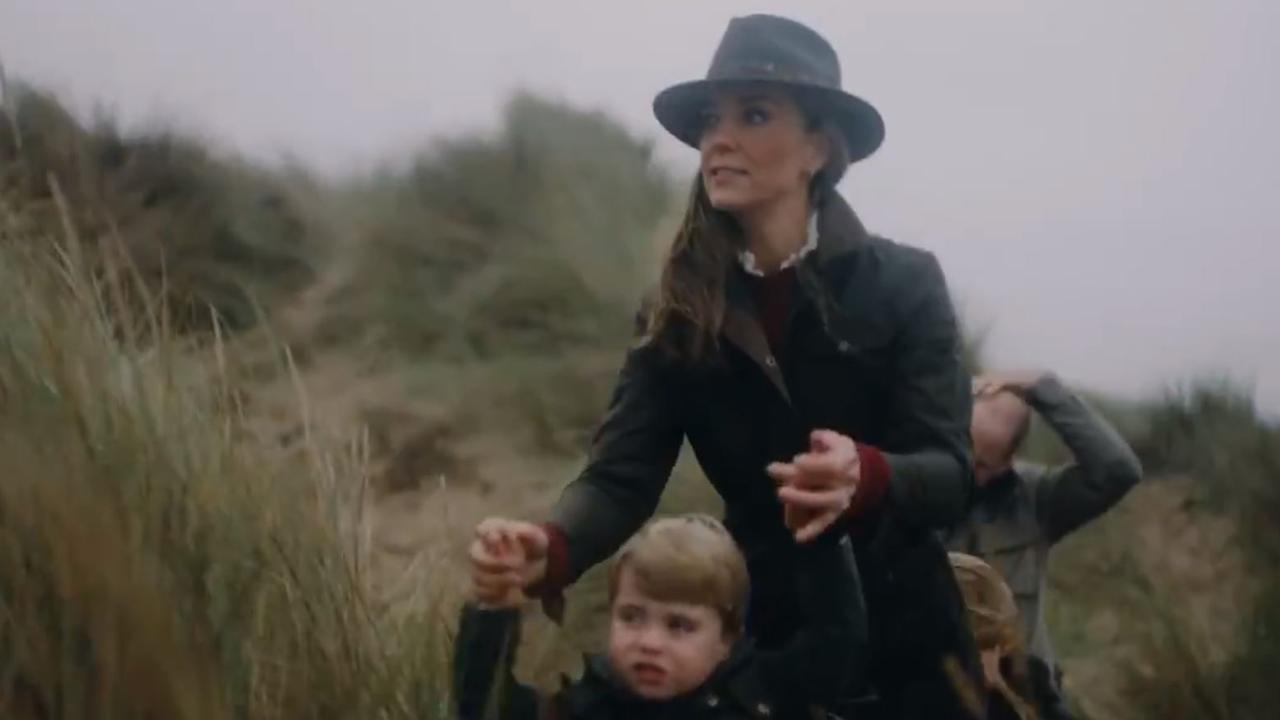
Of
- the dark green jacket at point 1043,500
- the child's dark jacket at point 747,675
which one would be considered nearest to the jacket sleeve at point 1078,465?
the dark green jacket at point 1043,500

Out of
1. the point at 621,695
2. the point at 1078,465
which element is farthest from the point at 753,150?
the point at 1078,465

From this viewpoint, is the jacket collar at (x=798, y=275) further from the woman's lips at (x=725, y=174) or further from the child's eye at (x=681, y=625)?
the child's eye at (x=681, y=625)

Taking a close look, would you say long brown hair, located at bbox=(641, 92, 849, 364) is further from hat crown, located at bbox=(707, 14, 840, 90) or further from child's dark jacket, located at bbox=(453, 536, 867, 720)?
child's dark jacket, located at bbox=(453, 536, 867, 720)

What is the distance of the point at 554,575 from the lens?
110 inches

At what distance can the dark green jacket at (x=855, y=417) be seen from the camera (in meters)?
2.82

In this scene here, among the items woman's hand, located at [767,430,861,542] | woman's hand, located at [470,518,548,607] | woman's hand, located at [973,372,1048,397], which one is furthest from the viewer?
woman's hand, located at [973,372,1048,397]

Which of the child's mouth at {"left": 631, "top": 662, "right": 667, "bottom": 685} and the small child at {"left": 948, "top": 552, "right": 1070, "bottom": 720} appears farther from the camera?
the small child at {"left": 948, "top": 552, "right": 1070, "bottom": 720}

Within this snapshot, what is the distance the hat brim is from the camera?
291 cm

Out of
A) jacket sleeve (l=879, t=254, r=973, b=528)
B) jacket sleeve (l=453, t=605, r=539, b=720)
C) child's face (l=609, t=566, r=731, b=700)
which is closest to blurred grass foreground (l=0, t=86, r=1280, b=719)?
jacket sleeve (l=453, t=605, r=539, b=720)

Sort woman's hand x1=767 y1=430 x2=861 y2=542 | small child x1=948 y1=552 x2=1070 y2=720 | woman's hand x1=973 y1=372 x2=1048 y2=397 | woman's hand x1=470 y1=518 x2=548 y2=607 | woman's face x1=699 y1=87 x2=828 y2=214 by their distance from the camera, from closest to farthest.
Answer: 1. woman's hand x1=767 y1=430 x2=861 y2=542
2. woman's hand x1=470 y1=518 x2=548 y2=607
3. woman's face x1=699 y1=87 x2=828 y2=214
4. small child x1=948 y1=552 x2=1070 y2=720
5. woman's hand x1=973 y1=372 x2=1048 y2=397

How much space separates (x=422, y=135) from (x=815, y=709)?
7.51 meters

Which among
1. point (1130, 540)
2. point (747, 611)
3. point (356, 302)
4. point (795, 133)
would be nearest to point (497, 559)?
point (747, 611)

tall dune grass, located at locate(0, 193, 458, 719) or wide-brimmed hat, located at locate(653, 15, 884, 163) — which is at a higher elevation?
wide-brimmed hat, located at locate(653, 15, 884, 163)

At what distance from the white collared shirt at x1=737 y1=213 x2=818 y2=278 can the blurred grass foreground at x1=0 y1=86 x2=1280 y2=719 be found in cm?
91
